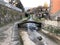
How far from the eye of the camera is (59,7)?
26578 millimetres

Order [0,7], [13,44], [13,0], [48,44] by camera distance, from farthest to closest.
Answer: [13,0]
[0,7]
[48,44]
[13,44]

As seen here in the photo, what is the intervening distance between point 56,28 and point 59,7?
38.4ft

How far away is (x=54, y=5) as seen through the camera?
2855cm

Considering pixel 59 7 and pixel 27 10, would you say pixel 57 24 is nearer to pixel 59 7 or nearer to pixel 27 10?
pixel 59 7

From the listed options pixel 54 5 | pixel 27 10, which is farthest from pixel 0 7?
pixel 27 10

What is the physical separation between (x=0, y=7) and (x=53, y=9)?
1316 centimetres

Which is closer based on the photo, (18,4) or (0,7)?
(0,7)

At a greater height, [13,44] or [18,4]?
[13,44]

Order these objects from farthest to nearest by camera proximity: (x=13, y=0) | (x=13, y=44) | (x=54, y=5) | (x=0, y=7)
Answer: (x=13, y=0) → (x=54, y=5) → (x=0, y=7) → (x=13, y=44)

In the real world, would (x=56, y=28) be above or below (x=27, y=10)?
above

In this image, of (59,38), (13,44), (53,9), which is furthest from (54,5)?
(13,44)

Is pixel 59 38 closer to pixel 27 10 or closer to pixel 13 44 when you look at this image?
pixel 13 44

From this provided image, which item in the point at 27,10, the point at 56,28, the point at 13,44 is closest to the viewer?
the point at 13,44

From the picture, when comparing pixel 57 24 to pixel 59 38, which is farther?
pixel 57 24
